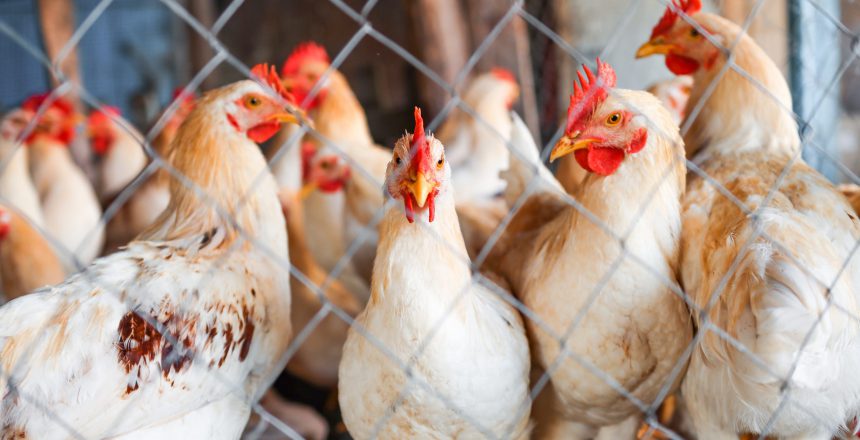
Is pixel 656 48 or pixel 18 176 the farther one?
pixel 18 176

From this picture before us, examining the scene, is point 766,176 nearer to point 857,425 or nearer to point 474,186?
point 857,425

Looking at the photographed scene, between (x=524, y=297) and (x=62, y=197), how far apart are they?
2614 millimetres

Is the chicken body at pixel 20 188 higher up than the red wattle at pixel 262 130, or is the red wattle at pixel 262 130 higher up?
the red wattle at pixel 262 130

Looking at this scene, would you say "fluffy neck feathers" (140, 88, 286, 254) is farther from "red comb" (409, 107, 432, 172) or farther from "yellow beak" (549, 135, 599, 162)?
"yellow beak" (549, 135, 599, 162)

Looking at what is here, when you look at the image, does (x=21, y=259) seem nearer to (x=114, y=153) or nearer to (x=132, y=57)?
(x=114, y=153)

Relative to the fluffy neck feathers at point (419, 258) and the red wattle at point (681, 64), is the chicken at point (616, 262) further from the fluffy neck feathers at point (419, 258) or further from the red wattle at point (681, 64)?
the red wattle at point (681, 64)

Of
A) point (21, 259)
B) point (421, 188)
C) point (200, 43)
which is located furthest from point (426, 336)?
point (200, 43)

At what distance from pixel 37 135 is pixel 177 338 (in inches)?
106

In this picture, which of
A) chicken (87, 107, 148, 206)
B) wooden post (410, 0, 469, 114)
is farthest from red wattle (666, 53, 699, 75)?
chicken (87, 107, 148, 206)

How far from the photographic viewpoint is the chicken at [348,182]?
121 inches

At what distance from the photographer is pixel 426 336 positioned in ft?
5.50

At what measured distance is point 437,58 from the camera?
372 cm

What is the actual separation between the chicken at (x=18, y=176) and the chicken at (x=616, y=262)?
2.38m

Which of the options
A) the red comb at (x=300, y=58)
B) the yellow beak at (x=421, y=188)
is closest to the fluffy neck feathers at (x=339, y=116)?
the red comb at (x=300, y=58)
